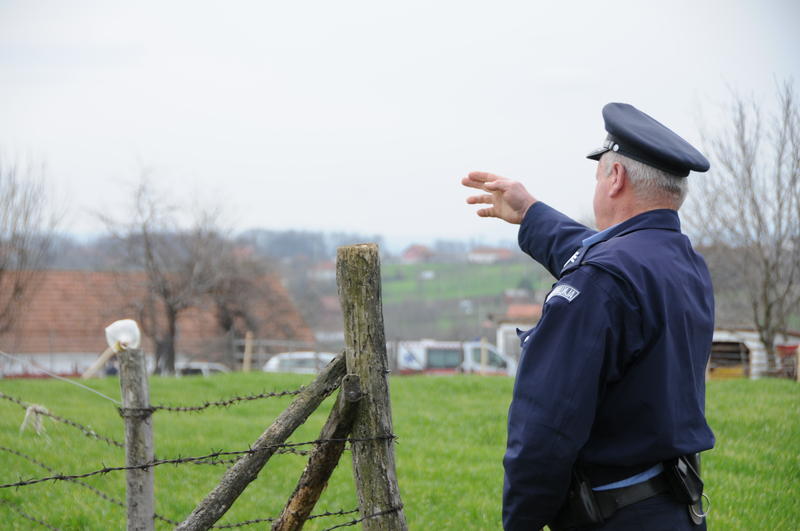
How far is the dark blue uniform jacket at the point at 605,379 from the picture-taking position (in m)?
2.30

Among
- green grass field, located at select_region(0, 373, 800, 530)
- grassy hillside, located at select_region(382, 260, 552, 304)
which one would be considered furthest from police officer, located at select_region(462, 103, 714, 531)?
grassy hillside, located at select_region(382, 260, 552, 304)

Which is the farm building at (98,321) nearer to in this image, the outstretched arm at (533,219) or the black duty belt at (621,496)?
the outstretched arm at (533,219)

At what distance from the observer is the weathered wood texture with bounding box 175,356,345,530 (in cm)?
301

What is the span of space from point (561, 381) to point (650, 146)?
0.87 m

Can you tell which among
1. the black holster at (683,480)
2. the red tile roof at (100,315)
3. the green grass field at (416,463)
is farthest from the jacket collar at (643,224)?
the red tile roof at (100,315)

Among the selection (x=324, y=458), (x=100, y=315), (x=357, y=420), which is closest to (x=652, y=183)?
(x=357, y=420)

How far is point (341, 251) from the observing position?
292 cm

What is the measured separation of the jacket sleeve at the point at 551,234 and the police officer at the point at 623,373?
1.43 feet

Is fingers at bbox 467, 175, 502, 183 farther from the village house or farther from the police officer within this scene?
the village house

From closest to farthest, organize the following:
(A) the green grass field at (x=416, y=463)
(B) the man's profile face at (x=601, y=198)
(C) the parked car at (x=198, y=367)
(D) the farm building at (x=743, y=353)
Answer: (B) the man's profile face at (x=601, y=198)
(A) the green grass field at (x=416, y=463)
(D) the farm building at (x=743, y=353)
(C) the parked car at (x=198, y=367)

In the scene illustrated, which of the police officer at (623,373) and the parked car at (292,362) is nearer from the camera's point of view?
the police officer at (623,373)

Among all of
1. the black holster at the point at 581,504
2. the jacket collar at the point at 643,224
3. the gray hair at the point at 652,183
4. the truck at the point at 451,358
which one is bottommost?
the truck at the point at 451,358

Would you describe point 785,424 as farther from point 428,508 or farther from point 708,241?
point 708,241

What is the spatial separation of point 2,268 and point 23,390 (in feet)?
34.3
